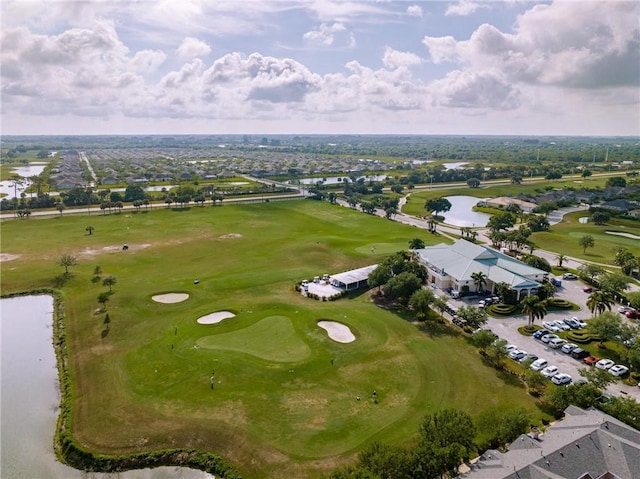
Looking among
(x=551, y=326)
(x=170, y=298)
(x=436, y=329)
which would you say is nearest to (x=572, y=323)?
(x=551, y=326)

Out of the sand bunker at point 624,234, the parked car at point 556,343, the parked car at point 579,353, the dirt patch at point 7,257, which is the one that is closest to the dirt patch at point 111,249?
the dirt patch at point 7,257

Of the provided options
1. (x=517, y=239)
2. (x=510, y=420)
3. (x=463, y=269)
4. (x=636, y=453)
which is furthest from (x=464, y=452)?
(x=517, y=239)

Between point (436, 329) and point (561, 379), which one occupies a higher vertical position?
point (561, 379)

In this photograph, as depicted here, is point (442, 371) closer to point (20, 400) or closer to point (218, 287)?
point (218, 287)

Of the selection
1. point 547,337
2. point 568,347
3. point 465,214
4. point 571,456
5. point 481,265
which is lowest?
point 568,347

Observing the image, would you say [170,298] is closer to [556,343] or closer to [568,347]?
[556,343]

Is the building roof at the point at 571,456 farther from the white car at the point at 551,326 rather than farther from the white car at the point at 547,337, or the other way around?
the white car at the point at 551,326

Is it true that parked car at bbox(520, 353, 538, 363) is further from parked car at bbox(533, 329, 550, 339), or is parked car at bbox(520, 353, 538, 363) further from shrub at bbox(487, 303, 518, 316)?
shrub at bbox(487, 303, 518, 316)
